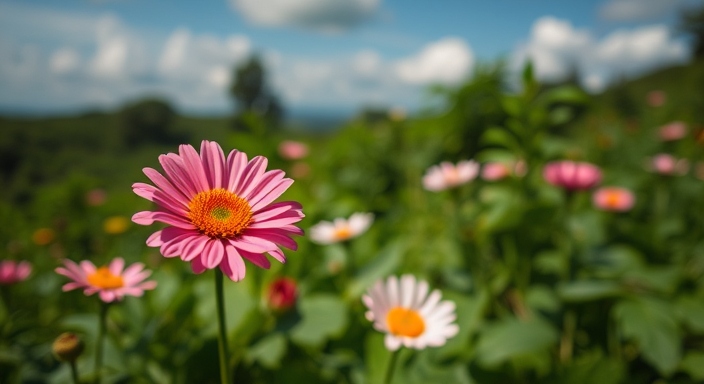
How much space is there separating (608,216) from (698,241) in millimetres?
326

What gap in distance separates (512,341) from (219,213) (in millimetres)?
730

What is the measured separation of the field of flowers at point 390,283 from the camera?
0.46 metres

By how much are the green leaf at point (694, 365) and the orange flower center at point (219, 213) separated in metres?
1.11

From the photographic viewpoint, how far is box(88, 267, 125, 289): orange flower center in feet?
2.08

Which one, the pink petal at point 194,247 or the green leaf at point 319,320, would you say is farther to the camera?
the green leaf at point 319,320

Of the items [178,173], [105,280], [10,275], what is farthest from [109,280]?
[10,275]

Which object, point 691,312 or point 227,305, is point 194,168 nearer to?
point 227,305

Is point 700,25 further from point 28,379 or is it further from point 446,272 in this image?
point 28,379

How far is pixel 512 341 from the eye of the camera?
2.88ft

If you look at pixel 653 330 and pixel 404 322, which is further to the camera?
pixel 653 330

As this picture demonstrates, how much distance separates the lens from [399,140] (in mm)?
2510

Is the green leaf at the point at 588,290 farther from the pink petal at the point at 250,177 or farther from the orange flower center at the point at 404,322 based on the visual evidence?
the pink petal at the point at 250,177

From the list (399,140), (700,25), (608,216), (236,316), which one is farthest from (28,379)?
(700,25)

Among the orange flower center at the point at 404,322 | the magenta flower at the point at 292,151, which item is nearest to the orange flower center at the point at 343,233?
the orange flower center at the point at 404,322
